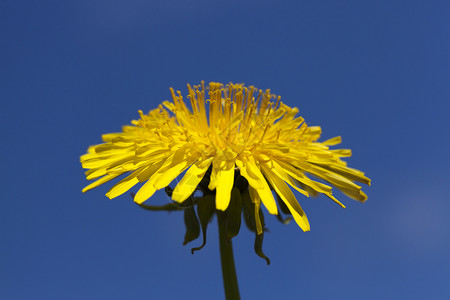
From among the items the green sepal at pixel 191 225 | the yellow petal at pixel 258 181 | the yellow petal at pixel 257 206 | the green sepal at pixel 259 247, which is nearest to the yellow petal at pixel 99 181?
the green sepal at pixel 191 225

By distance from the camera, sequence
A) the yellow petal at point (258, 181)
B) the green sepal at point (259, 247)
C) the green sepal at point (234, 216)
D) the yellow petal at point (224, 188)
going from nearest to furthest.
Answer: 1. the yellow petal at point (224, 188)
2. the yellow petal at point (258, 181)
3. the green sepal at point (234, 216)
4. the green sepal at point (259, 247)

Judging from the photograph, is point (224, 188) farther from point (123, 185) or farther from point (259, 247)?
point (123, 185)

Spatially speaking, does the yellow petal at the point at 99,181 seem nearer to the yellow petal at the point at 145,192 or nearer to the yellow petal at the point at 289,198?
the yellow petal at the point at 145,192

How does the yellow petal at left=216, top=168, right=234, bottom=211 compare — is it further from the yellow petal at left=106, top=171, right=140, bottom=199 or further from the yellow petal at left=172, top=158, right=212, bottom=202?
the yellow petal at left=106, top=171, right=140, bottom=199

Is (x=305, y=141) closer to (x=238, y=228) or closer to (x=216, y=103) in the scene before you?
(x=216, y=103)

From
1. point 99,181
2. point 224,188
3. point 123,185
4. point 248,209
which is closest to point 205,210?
point 248,209

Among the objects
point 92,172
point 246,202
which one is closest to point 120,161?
point 92,172

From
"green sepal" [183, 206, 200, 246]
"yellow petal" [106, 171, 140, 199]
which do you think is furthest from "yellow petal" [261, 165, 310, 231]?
"yellow petal" [106, 171, 140, 199]
